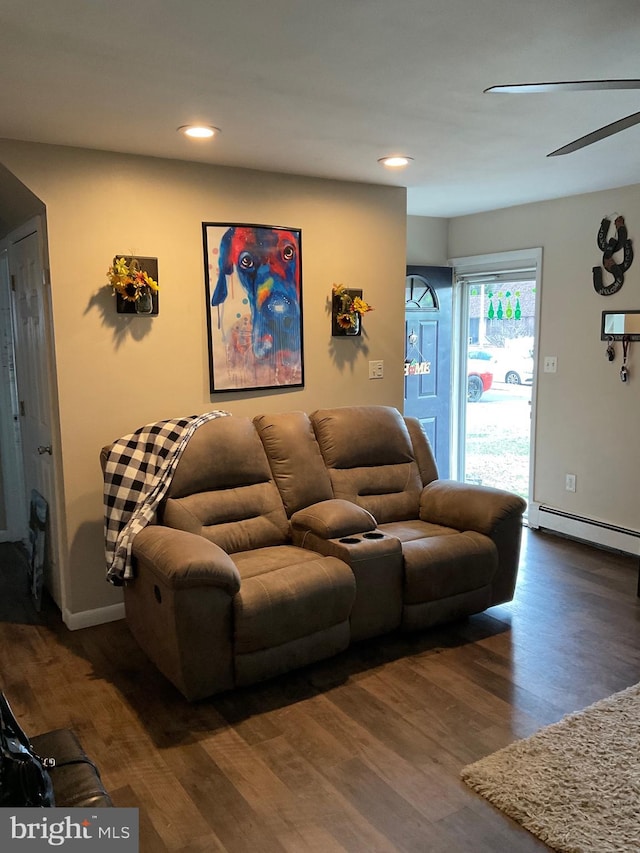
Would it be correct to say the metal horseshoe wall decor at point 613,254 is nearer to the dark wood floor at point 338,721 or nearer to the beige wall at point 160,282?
the beige wall at point 160,282

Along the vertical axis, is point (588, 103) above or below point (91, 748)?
above

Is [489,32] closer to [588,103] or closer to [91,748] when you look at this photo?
[588,103]

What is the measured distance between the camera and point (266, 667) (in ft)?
9.20

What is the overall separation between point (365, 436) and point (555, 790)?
2.03 metres

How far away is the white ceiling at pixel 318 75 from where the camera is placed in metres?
1.86

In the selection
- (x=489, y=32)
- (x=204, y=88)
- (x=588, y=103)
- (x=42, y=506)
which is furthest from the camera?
(x=42, y=506)

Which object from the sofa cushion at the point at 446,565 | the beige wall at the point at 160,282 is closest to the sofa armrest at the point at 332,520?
the sofa cushion at the point at 446,565

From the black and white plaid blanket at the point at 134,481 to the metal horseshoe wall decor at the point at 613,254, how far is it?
2.94 metres

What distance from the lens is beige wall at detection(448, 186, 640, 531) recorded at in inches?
173

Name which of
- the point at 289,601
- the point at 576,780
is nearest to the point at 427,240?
the point at 289,601

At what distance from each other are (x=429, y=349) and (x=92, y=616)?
11.1 feet

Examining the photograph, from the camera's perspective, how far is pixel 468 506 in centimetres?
354

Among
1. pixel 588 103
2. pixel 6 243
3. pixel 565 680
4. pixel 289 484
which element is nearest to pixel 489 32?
pixel 588 103

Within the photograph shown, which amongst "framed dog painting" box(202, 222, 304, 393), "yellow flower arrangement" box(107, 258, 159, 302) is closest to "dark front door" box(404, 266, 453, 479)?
→ "framed dog painting" box(202, 222, 304, 393)
